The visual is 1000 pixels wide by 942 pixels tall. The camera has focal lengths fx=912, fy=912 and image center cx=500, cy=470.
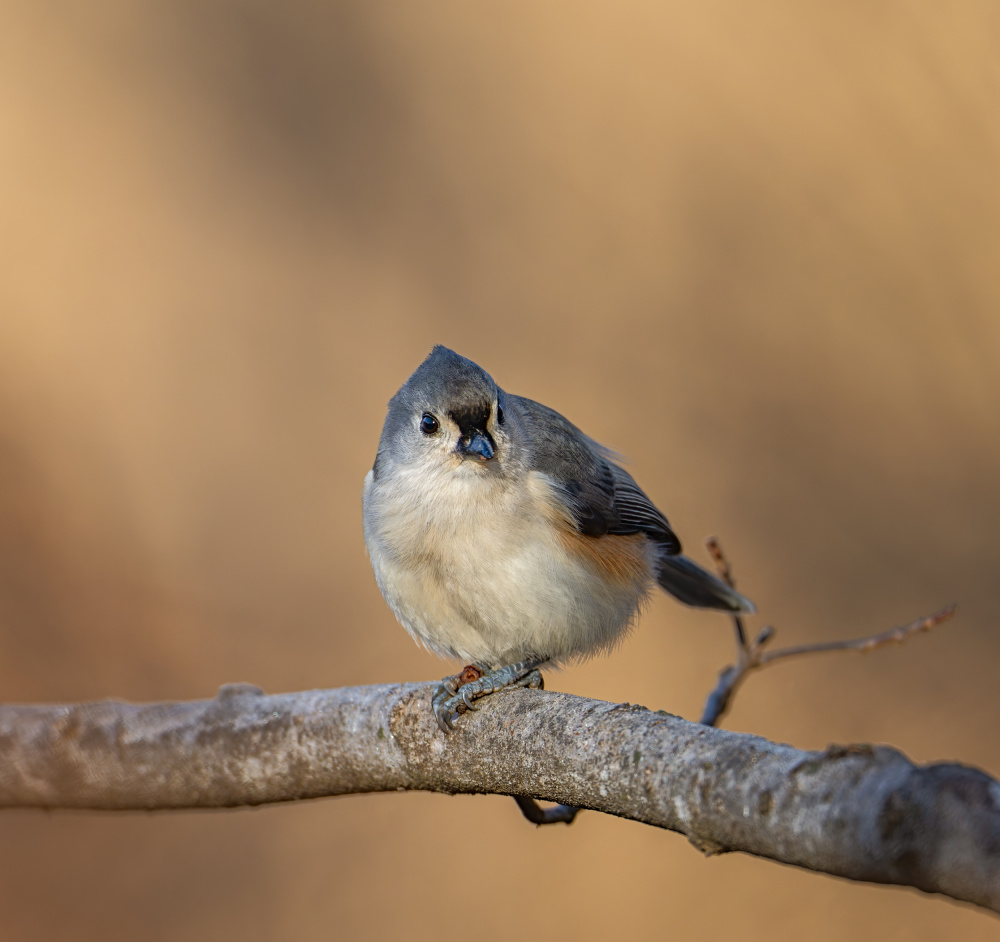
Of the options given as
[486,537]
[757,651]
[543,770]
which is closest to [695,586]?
[757,651]

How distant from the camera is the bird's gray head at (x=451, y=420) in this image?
2373 millimetres

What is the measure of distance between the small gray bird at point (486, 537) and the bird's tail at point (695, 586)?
0.66 m

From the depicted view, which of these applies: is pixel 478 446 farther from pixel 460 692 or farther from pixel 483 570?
pixel 460 692

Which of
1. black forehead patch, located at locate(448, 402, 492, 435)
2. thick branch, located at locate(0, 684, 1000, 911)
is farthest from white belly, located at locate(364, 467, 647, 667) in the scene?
thick branch, located at locate(0, 684, 1000, 911)

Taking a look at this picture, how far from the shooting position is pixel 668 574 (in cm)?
334

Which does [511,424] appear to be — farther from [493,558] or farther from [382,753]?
[382,753]

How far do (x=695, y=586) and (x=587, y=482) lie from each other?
0.84 metres

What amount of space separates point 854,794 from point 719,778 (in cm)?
24

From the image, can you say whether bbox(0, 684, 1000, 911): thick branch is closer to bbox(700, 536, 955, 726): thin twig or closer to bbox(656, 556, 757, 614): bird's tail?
bbox(700, 536, 955, 726): thin twig

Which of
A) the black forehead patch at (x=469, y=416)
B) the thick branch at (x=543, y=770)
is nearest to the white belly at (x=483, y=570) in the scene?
the black forehead patch at (x=469, y=416)

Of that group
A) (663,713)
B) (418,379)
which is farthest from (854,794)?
(418,379)

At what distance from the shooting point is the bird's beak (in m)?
2.32

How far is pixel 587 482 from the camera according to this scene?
274 cm

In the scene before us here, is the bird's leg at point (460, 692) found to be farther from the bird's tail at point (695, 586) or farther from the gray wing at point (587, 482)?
the bird's tail at point (695, 586)
